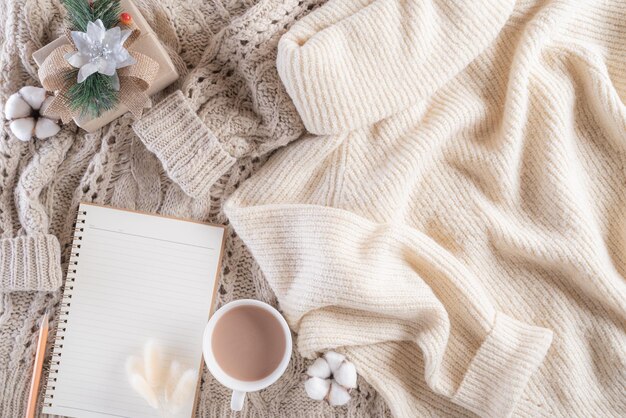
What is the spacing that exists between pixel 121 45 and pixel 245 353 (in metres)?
0.55

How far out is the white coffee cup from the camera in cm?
85

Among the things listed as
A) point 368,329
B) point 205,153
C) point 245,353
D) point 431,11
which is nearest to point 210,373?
point 245,353

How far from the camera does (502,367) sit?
85 cm

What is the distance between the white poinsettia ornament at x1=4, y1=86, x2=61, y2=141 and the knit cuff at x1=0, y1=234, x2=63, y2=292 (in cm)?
19

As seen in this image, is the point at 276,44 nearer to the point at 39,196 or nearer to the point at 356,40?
the point at 356,40

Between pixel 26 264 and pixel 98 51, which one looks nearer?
pixel 98 51

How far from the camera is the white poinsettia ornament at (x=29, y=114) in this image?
906 mm

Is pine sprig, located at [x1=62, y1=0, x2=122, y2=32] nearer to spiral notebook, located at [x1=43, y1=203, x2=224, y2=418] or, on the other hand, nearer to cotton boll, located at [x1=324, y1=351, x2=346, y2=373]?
spiral notebook, located at [x1=43, y1=203, x2=224, y2=418]

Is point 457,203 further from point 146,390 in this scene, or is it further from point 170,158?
point 146,390

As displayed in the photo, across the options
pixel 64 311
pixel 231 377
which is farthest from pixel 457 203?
pixel 64 311

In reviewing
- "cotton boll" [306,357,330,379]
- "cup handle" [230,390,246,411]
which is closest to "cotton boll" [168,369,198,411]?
"cup handle" [230,390,246,411]

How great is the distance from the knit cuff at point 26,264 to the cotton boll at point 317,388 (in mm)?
500

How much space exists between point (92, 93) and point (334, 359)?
60cm

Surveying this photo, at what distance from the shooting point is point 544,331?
86 centimetres
